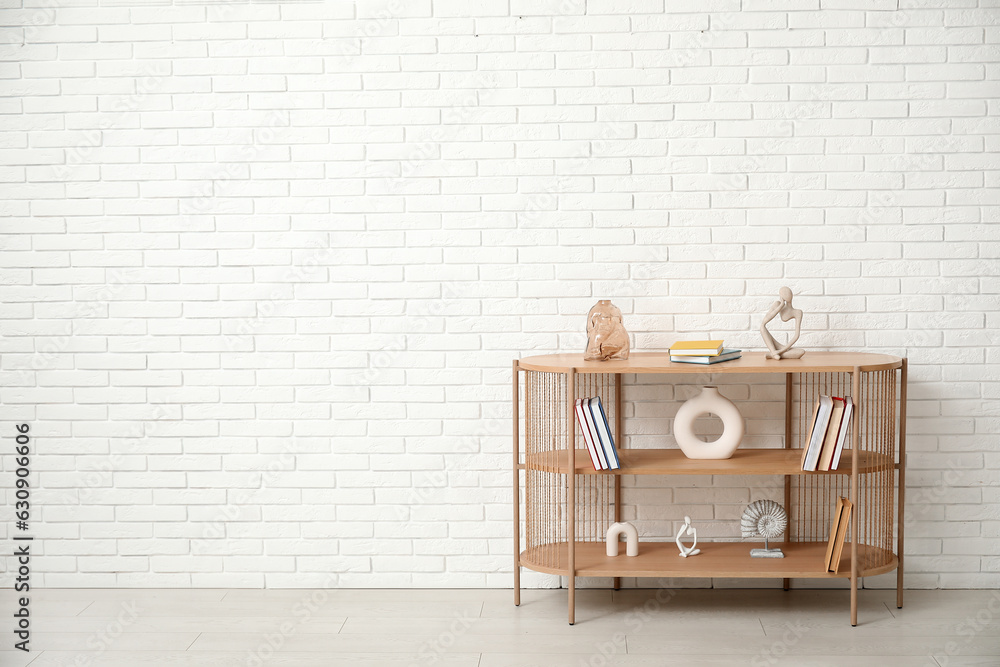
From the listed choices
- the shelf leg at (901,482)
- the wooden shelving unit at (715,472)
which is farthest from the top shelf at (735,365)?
the shelf leg at (901,482)

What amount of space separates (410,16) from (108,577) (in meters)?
2.49

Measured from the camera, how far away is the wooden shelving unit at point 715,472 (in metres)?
2.81

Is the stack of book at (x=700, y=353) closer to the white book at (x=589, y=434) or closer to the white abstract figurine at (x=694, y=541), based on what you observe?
the white book at (x=589, y=434)

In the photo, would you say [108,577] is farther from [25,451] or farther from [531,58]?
[531,58]

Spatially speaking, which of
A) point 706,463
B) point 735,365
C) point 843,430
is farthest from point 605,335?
point 843,430

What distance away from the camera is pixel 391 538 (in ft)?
10.7

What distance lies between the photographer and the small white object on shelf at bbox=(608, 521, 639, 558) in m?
3.01

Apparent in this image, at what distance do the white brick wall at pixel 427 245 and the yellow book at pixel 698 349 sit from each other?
349 millimetres

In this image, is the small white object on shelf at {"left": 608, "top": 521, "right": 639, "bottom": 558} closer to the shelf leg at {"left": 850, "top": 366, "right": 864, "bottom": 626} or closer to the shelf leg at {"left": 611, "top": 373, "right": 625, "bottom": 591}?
the shelf leg at {"left": 611, "top": 373, "right": 625, "bottom": 591}

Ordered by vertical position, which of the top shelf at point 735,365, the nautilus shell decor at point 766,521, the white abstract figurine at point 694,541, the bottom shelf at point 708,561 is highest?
→ the top shelf at point 735,365

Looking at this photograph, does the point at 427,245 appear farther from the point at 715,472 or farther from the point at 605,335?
the point at 715,472

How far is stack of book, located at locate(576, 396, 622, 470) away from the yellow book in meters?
0.33

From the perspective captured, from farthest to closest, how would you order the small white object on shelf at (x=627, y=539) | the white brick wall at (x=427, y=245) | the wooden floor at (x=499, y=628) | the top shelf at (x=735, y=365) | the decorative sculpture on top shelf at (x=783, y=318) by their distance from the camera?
the white brick wall at (x=427, y=245)
the small white object on shelf at (x=627, y=539)
the decorative sculpture on top shelf at (x=783, y=318)
the top shelf at (x=735, y=365)
the wooden floor at (x=499, y=628)

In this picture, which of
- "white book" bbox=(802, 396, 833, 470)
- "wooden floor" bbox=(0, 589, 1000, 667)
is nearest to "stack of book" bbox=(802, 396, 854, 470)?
"white book" bbox=(802, 396, 833, 470)
